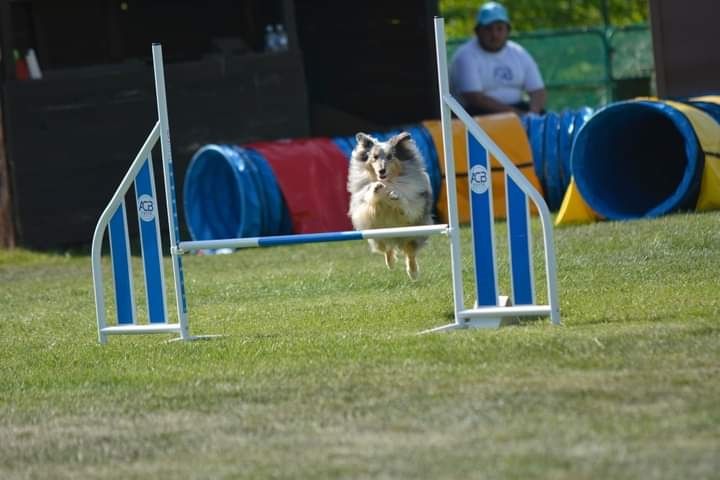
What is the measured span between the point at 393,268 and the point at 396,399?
4935 mm

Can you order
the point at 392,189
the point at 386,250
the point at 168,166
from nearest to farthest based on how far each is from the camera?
the point at 168,166 → the point at 392,189 → the point at 386,250

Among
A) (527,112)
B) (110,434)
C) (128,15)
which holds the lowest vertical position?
(110,434)

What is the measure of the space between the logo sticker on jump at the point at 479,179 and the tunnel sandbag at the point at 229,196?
255 inches

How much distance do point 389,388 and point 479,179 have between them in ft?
5.93

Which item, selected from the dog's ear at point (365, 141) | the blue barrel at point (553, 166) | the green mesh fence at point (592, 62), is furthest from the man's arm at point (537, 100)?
the dog's ear at point (365, 141)

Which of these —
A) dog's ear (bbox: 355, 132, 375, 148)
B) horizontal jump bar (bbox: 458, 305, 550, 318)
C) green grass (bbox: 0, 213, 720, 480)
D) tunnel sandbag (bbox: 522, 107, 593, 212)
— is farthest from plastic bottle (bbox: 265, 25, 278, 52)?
horizontal jump bar (bbox: 458, 305, 550, 318)

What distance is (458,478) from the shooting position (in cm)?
448

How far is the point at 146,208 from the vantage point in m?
7.98

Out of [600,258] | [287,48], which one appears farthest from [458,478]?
[287,48]

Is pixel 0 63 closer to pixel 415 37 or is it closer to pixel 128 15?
pixel 128 15

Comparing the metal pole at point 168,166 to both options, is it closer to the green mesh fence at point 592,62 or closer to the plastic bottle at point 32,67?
the plastic bottle at point 32,67

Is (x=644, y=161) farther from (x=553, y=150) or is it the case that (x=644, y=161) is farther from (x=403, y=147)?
(x=403, y=147)

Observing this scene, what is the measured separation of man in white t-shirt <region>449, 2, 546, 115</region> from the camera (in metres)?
16.1

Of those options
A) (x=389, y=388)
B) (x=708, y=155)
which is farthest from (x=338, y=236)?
(x=708, y=155)
